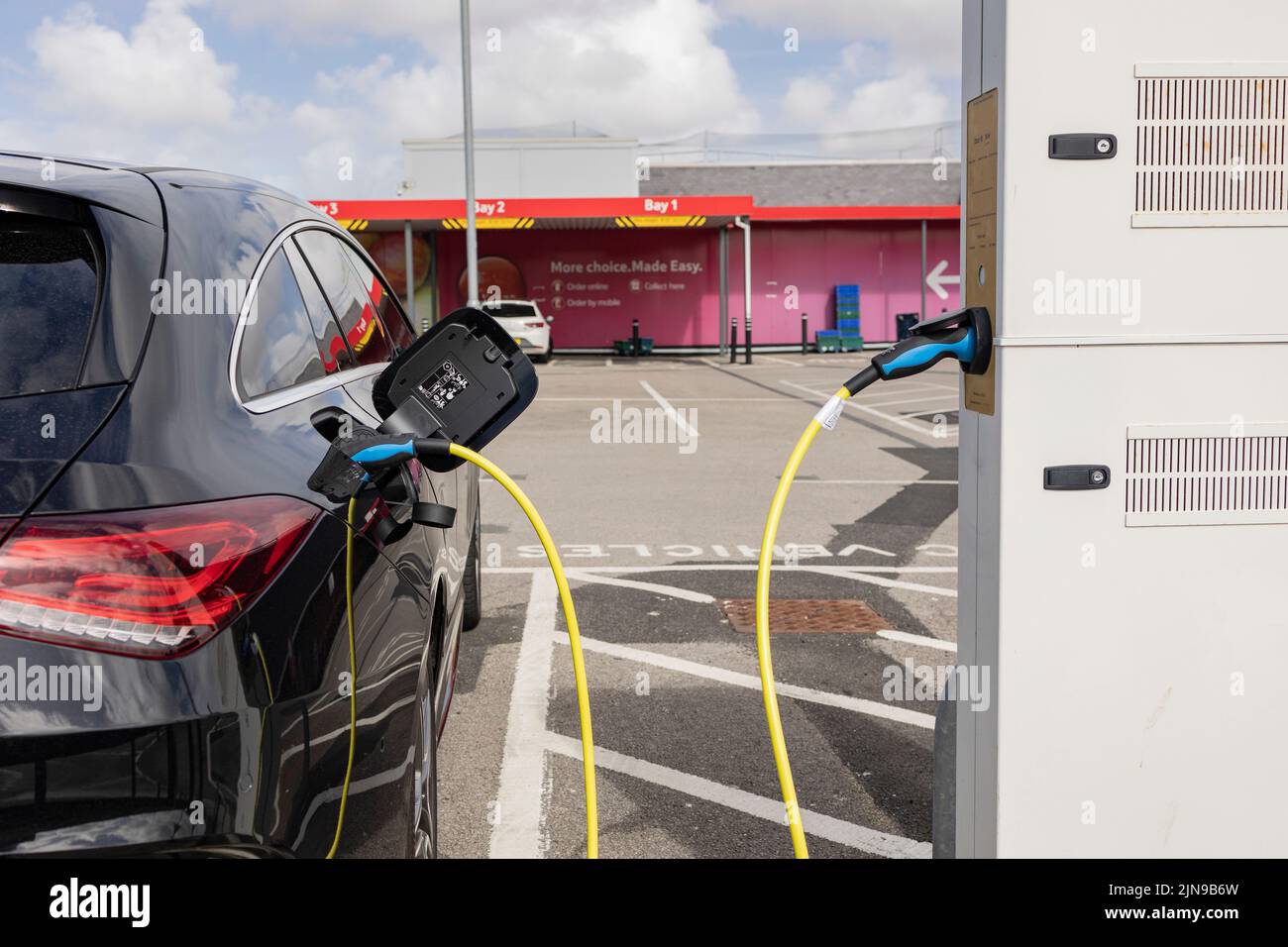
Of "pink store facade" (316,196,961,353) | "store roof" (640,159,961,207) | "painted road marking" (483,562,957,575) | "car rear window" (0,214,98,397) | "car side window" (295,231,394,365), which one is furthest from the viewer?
"store roof" (640,159,961,207)

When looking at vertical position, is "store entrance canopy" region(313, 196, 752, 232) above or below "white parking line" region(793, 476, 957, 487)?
above

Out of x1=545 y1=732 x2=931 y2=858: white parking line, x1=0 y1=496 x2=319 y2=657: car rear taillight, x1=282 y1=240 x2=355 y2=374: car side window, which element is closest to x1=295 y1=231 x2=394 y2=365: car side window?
x1=282 y1=240 x2=355 y2=374: car side window

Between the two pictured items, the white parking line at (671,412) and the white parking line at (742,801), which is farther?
the white parking line at (671,412)

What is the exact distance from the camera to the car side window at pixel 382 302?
4.07 meters

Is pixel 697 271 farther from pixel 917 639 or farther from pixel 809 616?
pixel 917 639

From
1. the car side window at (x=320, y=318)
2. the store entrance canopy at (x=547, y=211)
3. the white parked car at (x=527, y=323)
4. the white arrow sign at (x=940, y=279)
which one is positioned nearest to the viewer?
the car side window at (x=320, y=318)

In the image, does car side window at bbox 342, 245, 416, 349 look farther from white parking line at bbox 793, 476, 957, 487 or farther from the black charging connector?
white parking line at bbox 793, 476, 957, 487

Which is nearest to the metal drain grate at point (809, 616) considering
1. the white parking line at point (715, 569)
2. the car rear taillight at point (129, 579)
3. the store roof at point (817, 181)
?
the white parking line at point (715, 569)

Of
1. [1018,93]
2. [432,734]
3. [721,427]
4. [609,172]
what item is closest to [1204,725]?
[1018,93]

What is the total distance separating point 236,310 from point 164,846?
999 mm

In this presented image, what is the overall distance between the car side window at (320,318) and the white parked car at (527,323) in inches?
1065

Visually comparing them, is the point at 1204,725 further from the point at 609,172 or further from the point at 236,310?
the point at 609,172

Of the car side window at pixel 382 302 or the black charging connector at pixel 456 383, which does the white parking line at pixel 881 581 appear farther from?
the black charging connector at pixel 456 383

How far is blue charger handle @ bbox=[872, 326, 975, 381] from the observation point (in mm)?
2549
